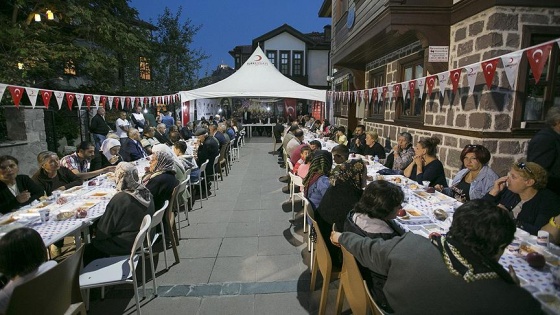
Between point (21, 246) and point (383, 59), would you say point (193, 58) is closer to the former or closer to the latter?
point (383, 59)

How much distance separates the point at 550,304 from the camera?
1.70 metres

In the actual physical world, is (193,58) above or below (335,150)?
above

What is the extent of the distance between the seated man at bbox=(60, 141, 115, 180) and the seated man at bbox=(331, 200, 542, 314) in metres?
5.08

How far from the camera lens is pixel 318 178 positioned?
12.6ft

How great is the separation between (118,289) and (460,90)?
5788 mm

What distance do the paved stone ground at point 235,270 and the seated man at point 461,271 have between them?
5.32 feet

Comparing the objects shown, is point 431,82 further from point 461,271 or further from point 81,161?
point 81,161

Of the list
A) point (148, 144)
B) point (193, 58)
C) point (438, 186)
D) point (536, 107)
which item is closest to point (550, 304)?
point (438, 186)

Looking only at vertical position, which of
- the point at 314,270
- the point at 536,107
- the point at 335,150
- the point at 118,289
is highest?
the point at 536,107

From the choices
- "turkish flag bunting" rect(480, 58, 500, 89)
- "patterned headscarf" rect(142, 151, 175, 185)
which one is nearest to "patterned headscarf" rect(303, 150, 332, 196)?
"patterned headscarf" rect(142, 151, 175, 185)

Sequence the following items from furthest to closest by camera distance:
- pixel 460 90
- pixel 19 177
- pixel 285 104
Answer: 1. pixel 285 104
2. pixel 460 90
3. pixel 19 177

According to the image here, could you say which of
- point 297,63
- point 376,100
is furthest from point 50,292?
point 297,63

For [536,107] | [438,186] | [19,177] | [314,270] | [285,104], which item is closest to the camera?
[314,270]

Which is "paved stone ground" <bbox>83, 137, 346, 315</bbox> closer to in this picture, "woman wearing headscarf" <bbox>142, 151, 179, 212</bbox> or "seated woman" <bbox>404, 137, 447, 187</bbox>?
"woman wearing headscarf" <bbox>142, 151, 179, 212</bbox>
